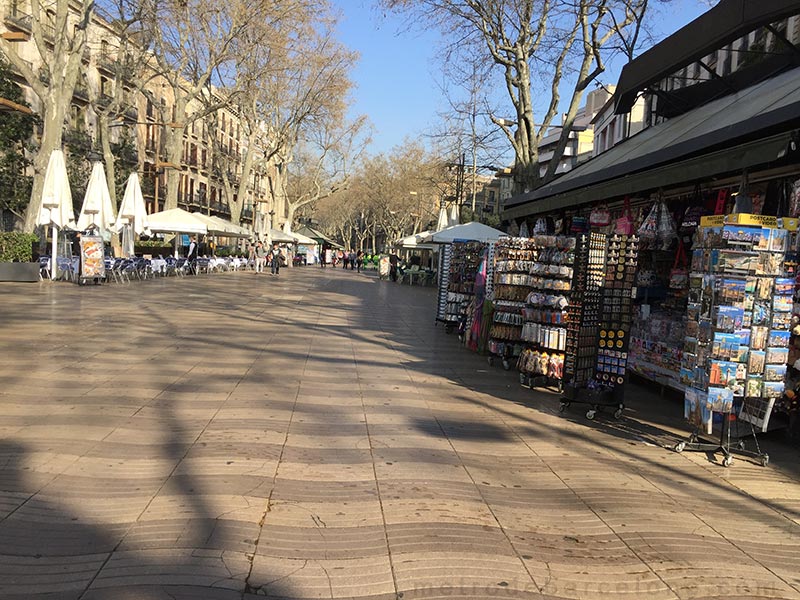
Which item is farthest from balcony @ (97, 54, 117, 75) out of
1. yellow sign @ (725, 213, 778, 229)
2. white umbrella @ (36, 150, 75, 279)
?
yellow sign @ (725, 213, 778, 229)

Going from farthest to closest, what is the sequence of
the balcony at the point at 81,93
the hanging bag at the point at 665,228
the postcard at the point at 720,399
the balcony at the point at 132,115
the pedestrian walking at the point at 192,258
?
the balcony at the point at 132,115, the balcony at the point at 81,93, the pedestrian walking at the point at 192,258, the hanging bag at the point at 665,228, the postcard at the point at 720,399

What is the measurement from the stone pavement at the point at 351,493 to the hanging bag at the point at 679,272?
1.38 metres

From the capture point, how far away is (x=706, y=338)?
5254 millimetres

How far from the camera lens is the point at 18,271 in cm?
1792

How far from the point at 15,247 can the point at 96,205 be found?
2.41m

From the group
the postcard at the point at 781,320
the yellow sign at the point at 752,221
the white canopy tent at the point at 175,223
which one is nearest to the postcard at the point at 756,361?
the postcard at the point at 781,320

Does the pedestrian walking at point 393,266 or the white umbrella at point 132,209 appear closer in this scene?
the white umbrella at point 132,209

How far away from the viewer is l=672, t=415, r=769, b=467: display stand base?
5.36m

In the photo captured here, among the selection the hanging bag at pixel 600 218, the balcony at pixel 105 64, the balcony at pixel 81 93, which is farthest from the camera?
the balcony at pixel 105 64

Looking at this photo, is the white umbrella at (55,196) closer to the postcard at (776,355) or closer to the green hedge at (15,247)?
the green hedge at (15,247)

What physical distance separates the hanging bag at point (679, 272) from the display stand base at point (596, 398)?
73.0 inches

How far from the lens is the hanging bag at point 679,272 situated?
7.69 m

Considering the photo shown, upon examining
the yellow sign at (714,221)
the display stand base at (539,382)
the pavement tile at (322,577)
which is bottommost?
the pavement tile at (322,577)

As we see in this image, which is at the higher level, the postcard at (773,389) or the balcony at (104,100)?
the balcony at (104,100)
